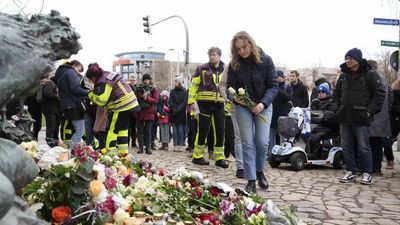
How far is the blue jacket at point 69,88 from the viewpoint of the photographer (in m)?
8.73

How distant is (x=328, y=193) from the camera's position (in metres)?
6.33

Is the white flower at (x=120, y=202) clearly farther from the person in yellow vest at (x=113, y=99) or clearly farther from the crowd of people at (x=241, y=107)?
the person in yellow vest at (x=113, y=99)

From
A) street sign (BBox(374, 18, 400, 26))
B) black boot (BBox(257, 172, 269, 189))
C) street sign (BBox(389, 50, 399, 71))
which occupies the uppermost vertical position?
street sign (BBox(374, 18, 400, 26))

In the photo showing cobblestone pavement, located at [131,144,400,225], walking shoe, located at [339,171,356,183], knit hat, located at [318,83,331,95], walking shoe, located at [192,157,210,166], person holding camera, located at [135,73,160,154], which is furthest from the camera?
person holding camera, located at [135,73,160,154]

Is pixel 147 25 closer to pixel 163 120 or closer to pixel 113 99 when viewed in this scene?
pixel 163 120

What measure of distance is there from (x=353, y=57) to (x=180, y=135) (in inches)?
257

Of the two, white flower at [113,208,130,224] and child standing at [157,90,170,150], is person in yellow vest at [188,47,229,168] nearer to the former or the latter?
child standing at [157,90,170,150]

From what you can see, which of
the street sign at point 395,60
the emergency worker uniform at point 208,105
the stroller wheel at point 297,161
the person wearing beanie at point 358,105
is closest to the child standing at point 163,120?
the emergency worker uniform at point 208,105

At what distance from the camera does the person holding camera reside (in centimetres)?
1137

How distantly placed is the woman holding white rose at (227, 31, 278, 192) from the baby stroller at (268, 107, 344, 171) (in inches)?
106

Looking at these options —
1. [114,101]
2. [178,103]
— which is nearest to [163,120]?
[178,103]

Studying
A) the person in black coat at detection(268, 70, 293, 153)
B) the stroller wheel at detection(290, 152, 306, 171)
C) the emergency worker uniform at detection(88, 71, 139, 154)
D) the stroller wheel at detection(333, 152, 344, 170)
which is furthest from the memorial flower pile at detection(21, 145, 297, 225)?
the person in black coat at detection(268, 70, 293, 153)

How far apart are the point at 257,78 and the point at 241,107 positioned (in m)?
0.39

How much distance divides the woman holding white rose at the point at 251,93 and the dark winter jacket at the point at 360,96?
1.66 metres
